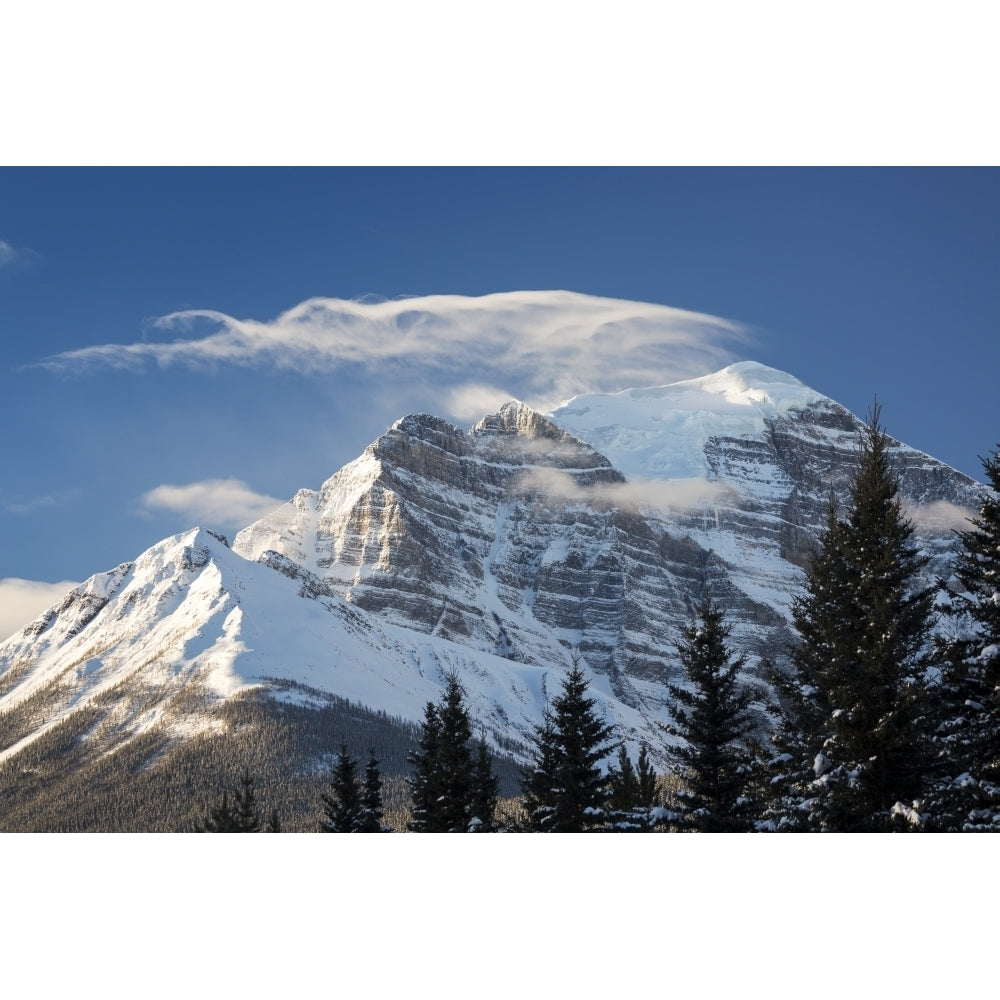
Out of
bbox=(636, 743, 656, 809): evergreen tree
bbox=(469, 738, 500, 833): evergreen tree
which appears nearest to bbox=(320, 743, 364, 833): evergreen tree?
bbox=(469, 738, 500, 833): evergreen tree

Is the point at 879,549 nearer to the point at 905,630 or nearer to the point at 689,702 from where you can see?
the point at 905,630

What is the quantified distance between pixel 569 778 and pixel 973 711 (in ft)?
68.0

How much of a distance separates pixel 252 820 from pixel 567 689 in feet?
123

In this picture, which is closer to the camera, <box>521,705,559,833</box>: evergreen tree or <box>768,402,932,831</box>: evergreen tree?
<box>768,402,932,831</box>: evergreen tree

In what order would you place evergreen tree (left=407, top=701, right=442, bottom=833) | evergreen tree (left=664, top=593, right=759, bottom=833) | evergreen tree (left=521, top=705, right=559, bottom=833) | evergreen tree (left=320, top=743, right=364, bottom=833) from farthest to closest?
evergreen tree (left=320, top=743, right=364, bottom=833) < evergreen tree (left=407, top=701, right=442, bottom=833) < evergreen tree (left=521, top=705, right=559, bottom=833) < evergreen tree (left=664, top=593, right=759, bottom=833)

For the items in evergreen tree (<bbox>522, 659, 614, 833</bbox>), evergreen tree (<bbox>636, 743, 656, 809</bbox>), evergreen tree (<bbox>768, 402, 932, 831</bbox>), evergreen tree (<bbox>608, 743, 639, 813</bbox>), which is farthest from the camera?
evergreen tree (<bbox>636, 743, 656, 809</bbox>)

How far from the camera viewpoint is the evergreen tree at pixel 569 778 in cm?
5053

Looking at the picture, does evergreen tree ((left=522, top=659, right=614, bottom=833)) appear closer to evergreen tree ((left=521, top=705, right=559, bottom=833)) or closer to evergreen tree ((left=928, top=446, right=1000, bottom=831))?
evergreen tree ((left=521, top=705, right=559, bottom=833))

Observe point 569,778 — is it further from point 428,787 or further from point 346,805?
point 346,805

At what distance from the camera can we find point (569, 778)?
51.5 m

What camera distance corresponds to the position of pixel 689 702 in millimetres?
46562

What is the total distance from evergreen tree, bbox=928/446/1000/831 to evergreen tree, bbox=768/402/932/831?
757 mm

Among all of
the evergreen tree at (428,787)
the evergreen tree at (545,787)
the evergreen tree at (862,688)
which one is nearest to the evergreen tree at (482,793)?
the evergreen tree at (428,787)

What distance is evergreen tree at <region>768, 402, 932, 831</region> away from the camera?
33406 millimetres
